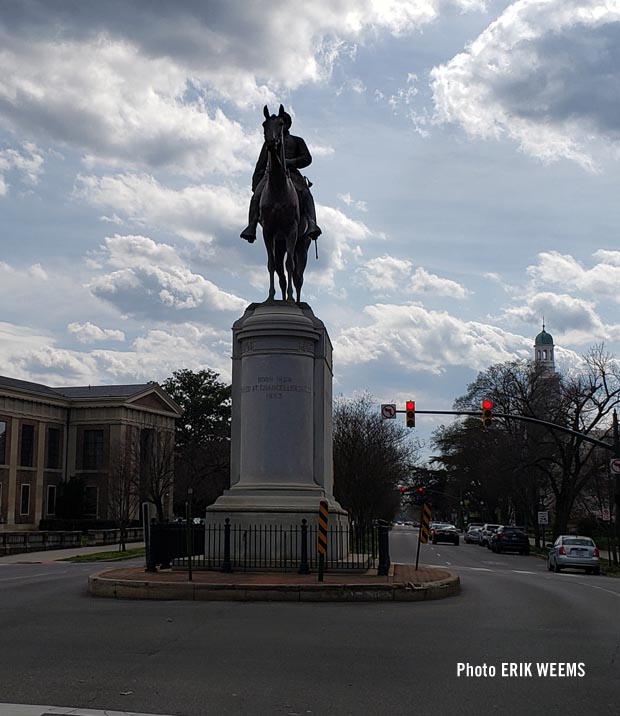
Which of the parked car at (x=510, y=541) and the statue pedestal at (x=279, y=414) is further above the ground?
the statue pedestal at (x=279, y=414)

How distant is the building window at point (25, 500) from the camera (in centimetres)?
7544

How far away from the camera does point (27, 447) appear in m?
76.4

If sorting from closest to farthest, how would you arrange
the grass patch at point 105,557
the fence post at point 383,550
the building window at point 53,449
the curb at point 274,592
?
the curb at point 274,592 < the fence post at point 383,550 < the grass patch at point 105,557 < the building window at point 53,449

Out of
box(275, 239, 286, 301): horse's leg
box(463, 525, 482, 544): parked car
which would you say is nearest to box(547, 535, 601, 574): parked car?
box(275, 239, 286, 301): horse's leg

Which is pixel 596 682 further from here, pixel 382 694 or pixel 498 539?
pixel 498 539

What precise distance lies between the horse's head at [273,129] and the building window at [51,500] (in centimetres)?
6289

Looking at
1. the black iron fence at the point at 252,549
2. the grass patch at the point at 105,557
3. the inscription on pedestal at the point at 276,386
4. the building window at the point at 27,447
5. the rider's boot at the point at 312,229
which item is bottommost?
the grass patch at the point at 105,557

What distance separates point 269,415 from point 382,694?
42.4 ft

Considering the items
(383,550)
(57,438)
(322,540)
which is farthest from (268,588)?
(57,438)

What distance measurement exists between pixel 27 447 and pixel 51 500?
211 inches

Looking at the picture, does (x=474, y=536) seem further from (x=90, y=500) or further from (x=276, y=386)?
(x=276, y=386)

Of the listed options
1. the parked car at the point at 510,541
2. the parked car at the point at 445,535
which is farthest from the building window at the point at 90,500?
the parked car at the point at 510,541

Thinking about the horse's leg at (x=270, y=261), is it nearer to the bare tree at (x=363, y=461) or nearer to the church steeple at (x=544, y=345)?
the bare tree at (x=363, y=461)

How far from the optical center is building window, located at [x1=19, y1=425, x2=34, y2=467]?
249 ft
